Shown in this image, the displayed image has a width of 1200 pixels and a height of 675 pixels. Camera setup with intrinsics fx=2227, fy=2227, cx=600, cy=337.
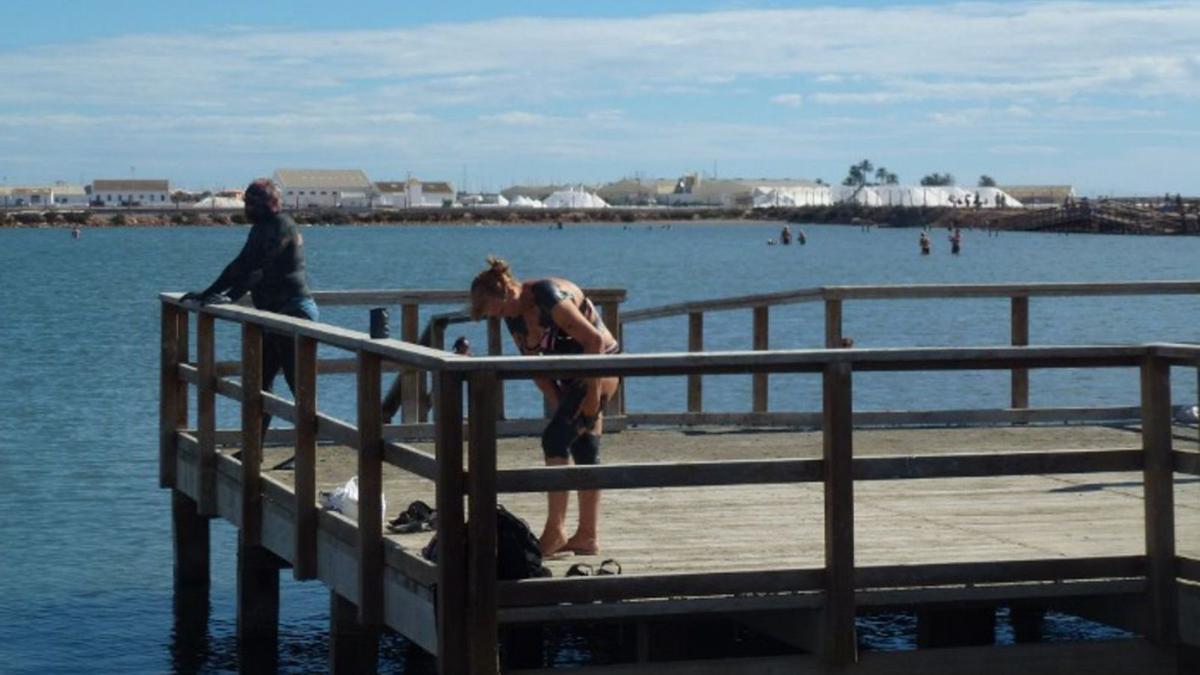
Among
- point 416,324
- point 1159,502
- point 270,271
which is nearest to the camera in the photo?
point 1159,502

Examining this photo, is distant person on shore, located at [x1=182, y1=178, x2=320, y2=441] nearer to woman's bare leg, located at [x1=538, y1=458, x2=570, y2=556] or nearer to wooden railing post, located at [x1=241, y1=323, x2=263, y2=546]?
wooden railing post, located at [x1=241, y1=323, x2=263, y2=546]

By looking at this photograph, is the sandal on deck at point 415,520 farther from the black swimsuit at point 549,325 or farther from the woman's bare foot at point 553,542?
the black swimsuit at point 549,325

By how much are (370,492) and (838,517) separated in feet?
6.51

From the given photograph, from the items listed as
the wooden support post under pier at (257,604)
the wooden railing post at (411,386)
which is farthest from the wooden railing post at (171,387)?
the wooden support post under pier at (257,604)

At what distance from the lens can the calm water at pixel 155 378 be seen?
15.8 m

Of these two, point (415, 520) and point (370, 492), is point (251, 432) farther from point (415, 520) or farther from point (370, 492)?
point (370, 492)

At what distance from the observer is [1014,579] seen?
895 centimetres

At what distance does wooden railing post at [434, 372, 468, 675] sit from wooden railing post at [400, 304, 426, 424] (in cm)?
596

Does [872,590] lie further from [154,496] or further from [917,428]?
[154,496]

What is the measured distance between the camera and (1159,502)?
8.91 m

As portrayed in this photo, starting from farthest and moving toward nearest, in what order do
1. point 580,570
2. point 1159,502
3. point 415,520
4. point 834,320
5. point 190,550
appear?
point 834,320 < point 190,550 < point 415,520 < point 580,570 < point 1159,502

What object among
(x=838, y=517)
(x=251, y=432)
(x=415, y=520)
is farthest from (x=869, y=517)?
(x=251, y=432)

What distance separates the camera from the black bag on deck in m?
8.53

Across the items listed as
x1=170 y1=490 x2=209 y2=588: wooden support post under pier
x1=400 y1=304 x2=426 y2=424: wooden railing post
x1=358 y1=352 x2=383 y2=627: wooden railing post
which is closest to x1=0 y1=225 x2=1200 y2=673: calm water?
x1=170 y1=490 x2=209 y2=588: wooden support post under pier
